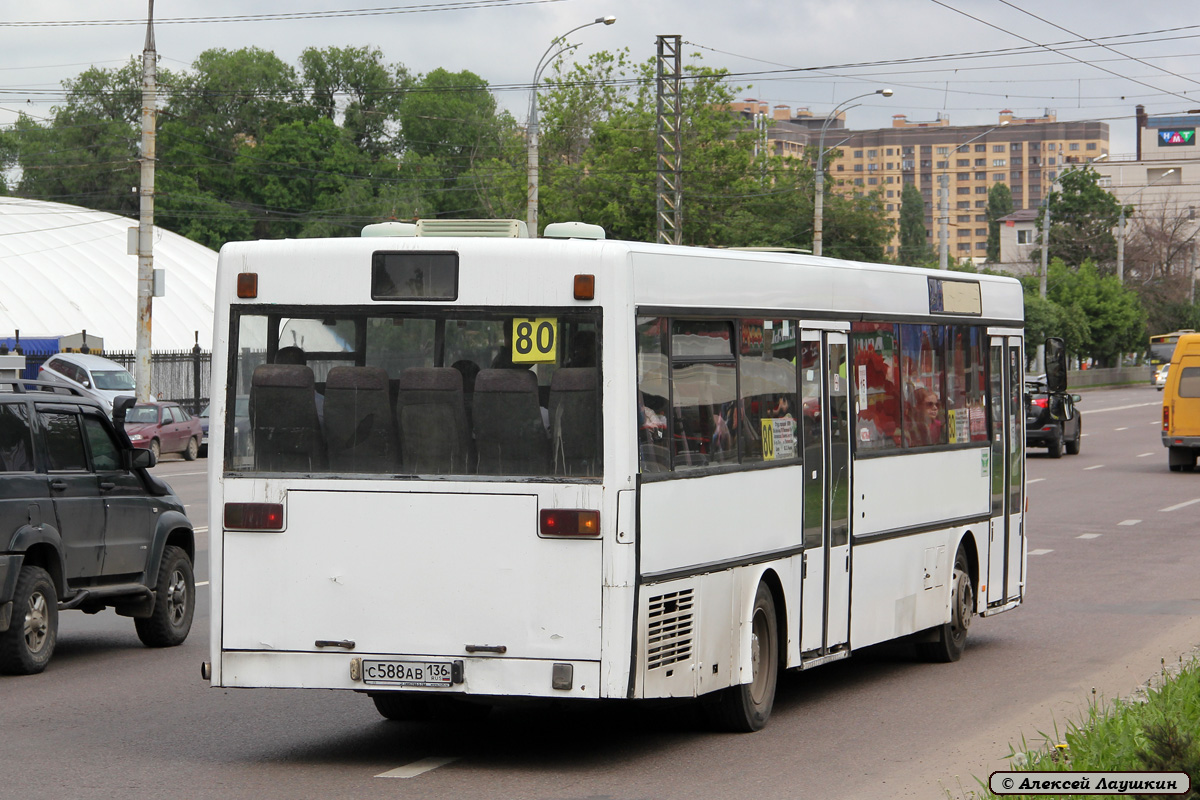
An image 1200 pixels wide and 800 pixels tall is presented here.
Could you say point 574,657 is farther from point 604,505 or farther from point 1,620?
point 1,620

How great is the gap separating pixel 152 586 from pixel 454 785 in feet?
17.4

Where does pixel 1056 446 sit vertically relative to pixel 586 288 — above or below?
below

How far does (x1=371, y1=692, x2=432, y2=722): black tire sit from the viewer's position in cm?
914

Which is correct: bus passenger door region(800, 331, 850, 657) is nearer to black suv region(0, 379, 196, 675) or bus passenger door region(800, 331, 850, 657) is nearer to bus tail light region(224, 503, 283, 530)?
bus tail light region(224, 503, 283, 530)

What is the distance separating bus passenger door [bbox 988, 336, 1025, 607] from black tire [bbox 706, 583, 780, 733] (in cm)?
377

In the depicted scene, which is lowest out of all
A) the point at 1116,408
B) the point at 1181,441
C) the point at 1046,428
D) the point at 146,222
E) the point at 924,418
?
the point at 1181,441

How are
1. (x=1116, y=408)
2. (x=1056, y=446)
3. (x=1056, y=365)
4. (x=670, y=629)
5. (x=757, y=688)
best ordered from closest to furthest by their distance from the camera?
(x=670, y=629) → (x=757, y=688) → (x=1056, y=365) → (x=1056, y=446) → (x=1116, y=408)

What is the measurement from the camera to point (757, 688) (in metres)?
8.89

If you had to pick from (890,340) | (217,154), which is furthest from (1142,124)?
(890,340)

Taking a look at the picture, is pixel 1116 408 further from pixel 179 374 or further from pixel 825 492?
pixel 825 492

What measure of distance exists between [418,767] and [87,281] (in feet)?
235

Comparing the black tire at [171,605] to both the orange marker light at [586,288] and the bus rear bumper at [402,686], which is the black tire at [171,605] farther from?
the orange marker light at [586,288]

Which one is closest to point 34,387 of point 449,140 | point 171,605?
point 171,605

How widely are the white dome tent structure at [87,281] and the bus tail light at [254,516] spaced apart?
2468 inches
